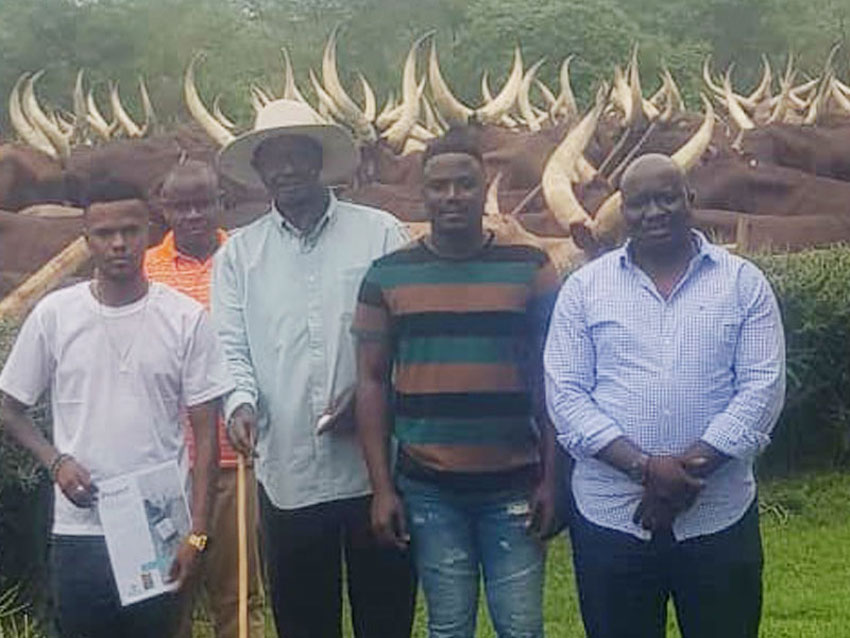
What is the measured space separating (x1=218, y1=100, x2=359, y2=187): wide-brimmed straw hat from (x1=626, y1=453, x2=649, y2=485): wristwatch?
1.19 meters

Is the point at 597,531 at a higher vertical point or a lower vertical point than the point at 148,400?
lower

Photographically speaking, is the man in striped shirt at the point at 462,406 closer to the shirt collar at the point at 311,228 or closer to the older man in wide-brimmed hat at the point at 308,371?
the older man in wide-brimmed hat at the point at 308,371

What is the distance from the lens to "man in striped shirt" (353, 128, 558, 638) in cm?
473

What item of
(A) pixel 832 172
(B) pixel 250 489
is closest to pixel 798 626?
(B) pixel 250 489

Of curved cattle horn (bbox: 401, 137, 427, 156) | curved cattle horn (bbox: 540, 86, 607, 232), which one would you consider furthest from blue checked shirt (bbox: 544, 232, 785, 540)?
curved cattle horn (bbox: 401, 137, 427, 156)

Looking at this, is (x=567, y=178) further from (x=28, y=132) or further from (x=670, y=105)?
(x=28, y=132)

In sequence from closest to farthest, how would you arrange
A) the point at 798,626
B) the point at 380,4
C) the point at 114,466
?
1. the point at 114,466
2. the point at 798,626
3. the point at 380,4

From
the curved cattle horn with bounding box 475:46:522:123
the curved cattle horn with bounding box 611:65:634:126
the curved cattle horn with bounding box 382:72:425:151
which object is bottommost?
the curved cattle horn with bounding box 475:46:522:123

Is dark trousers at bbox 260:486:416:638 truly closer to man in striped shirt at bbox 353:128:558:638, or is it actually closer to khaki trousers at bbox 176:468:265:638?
man in striped shirt at bbox 353:128:558:638

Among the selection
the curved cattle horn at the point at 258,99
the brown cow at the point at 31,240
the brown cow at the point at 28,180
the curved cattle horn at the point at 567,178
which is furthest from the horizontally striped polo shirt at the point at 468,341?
the brown cow at the point at 28,180

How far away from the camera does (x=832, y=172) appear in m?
16.7

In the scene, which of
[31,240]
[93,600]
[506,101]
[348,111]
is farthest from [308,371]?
[506,101]

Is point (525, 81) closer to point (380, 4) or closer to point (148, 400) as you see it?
point (148, 400)

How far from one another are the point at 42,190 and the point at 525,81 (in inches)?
254
